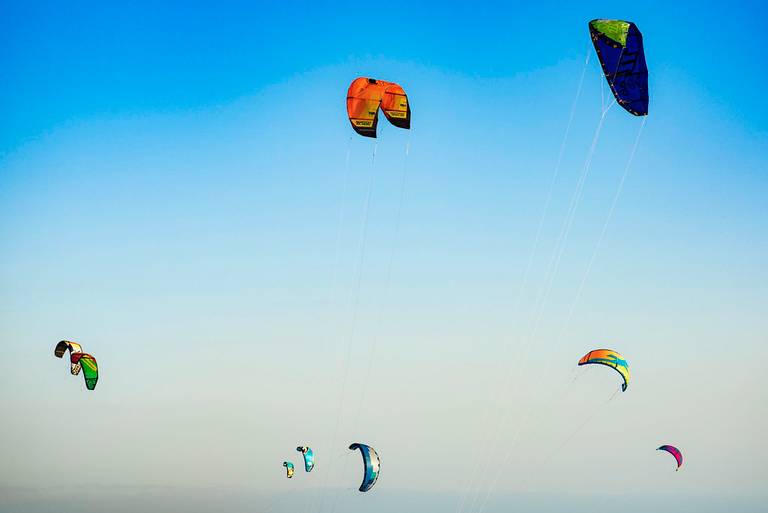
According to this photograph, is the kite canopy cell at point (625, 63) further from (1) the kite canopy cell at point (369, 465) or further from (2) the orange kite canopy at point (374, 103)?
(1) the kite canopy cell at point (369, 465)

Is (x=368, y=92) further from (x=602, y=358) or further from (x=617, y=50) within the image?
(x=602, y=358)

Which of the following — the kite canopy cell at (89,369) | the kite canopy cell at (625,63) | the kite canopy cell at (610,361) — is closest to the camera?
the kite canopy cell at (625,63)

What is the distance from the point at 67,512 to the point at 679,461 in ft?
684

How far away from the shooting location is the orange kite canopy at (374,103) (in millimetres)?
18500

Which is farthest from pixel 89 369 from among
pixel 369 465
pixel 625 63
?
pixel 625 63

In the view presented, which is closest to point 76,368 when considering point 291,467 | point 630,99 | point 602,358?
point 291,467

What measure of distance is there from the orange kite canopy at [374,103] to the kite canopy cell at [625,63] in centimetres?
518

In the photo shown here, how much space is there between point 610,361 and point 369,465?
984 centimetres

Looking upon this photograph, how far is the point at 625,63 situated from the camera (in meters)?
16.4

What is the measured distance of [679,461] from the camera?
3102 cm

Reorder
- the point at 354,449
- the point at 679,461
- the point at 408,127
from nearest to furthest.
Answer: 1. the point at 408,127
2. the point at 354,449
3. the point at 679,461

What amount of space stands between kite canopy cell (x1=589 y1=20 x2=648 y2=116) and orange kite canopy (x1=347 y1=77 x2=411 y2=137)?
518cm

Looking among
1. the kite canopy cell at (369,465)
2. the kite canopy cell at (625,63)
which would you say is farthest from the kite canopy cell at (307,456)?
the kite canopy cell at (625,63)

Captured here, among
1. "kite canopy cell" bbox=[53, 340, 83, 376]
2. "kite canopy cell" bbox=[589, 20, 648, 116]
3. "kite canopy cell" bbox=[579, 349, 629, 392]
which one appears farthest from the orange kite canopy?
"kite canopy cell" bbox=[53, 340, 83, 376]
